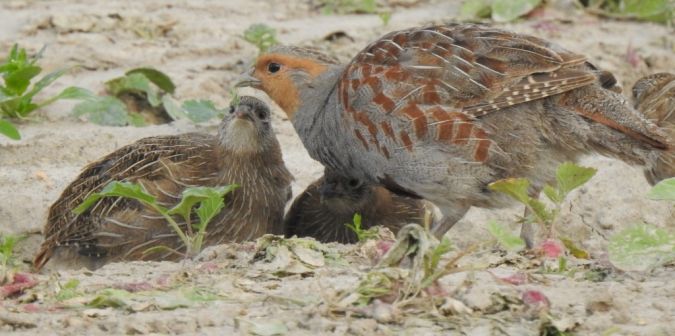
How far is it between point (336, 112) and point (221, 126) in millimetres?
860

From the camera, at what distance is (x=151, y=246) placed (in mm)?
6258

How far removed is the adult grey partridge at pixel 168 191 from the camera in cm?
627

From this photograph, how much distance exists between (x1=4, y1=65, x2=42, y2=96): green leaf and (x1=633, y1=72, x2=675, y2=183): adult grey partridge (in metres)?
3.17

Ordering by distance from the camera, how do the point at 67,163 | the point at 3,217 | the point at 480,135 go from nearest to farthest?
the point at 480,135 < the point at 3,217 < the point at 67,163

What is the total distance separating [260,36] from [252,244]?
3.03 metres

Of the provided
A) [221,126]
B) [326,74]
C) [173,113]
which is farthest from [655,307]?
[173,113]

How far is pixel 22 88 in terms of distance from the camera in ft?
22.7

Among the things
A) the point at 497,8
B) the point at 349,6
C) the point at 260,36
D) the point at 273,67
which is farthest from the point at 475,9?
the point at 273,67

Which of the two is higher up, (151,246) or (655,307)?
(655,307)

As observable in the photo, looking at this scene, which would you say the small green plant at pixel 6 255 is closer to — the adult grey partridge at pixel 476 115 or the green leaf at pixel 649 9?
the adult grey partridge at pixel 476 115

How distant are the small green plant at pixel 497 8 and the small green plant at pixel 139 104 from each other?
2401 millimetres

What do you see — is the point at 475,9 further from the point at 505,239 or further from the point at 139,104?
the point at 505,239

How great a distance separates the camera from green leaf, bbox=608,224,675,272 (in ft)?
14.8

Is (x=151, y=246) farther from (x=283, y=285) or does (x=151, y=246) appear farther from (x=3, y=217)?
(x=283, y=285)
